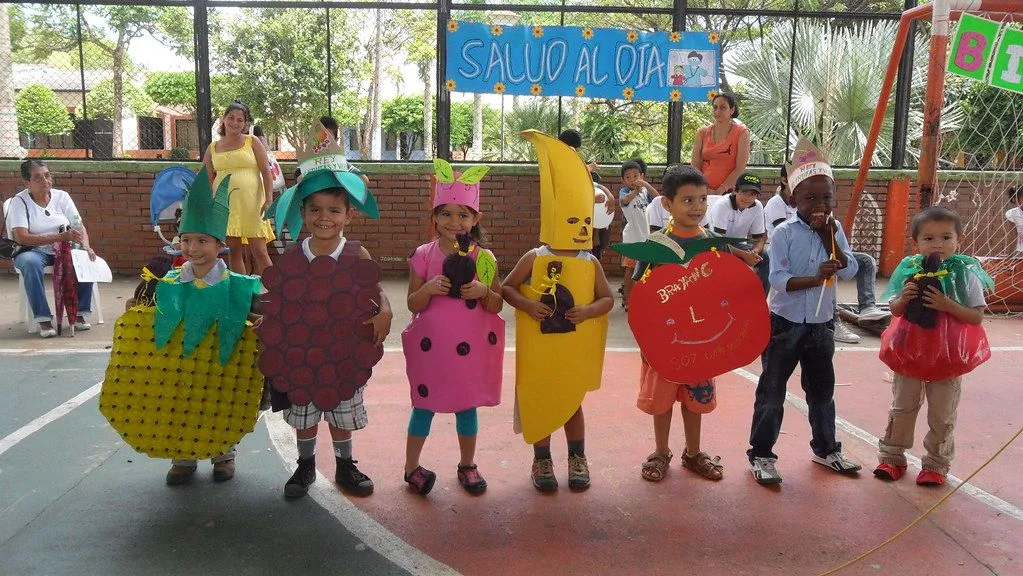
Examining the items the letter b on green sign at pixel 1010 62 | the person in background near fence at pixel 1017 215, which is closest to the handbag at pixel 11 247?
the letter b on green sign at pixel 1010 62

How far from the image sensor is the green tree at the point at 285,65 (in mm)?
11445

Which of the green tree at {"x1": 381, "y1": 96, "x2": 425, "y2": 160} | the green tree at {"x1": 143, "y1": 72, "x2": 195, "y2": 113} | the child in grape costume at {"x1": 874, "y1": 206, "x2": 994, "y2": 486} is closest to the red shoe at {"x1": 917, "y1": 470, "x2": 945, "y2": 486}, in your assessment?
the child in grape costume at {"x1": 874, "y1": 206, "x2": 994, "y2": 486}

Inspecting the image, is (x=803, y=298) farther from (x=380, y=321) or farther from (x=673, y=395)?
(x=380, y=321)

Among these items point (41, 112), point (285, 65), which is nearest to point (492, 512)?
point (285, 65)

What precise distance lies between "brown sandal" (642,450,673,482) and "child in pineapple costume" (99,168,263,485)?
188 centimetres

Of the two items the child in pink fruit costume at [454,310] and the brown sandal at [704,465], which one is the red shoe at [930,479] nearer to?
the brown sandal at [704,465]

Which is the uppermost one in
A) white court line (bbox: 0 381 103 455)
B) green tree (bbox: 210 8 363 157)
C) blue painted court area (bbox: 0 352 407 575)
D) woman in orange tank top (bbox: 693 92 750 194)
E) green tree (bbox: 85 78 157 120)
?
green tree (bbox: 210 8 363 157)

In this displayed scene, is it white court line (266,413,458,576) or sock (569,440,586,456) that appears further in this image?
sock (569,440,586,456)

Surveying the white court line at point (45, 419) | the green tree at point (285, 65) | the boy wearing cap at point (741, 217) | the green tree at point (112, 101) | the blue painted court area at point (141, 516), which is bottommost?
the blue painted court area at point (141, 516)

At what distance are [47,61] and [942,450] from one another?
1212cm

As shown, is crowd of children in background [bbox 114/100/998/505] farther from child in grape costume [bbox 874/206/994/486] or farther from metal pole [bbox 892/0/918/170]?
metal pole [bbox 892/0/918/170]

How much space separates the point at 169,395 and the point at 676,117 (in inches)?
298

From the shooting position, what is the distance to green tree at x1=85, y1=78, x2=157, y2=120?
33.1 feet

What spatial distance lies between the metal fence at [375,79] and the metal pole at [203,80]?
1 centimetres
